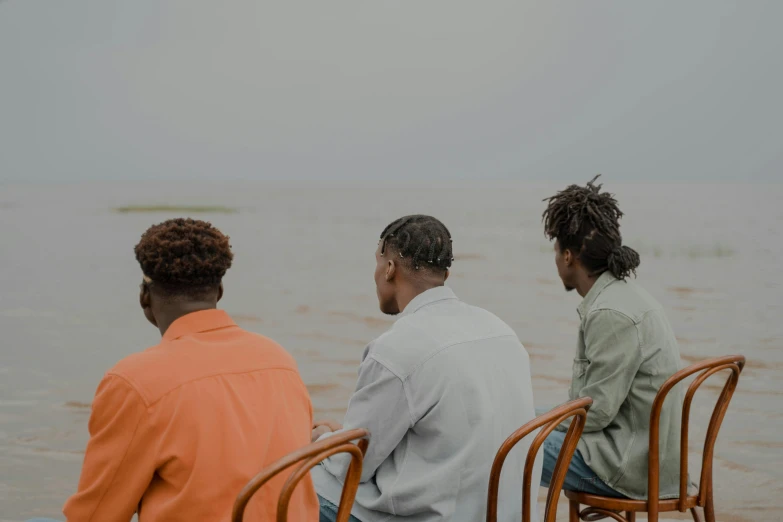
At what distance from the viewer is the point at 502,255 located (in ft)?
77.0

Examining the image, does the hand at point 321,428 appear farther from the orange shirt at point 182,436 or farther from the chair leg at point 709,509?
the chair leg at point 709,509

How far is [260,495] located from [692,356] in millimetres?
8054

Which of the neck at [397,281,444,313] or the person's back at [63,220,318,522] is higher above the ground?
the neck at [397,281,444,313]

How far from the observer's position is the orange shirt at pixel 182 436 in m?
1.80

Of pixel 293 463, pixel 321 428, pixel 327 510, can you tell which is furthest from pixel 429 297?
pixel 293 463

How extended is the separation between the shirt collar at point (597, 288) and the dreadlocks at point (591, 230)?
2cm

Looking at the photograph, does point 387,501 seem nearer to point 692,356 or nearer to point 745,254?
point 692,356

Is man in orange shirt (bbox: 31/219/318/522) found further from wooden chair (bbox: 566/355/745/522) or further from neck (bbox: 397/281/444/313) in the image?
wooden chair (bbox: 566/355/745/522)

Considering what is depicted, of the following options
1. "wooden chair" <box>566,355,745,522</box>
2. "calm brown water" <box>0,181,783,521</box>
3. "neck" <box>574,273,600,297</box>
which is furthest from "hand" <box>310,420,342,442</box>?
"calm brown water" <box>0,181,783,521</box>

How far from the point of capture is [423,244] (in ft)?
8.59

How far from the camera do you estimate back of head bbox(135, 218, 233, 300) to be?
2.08 meters

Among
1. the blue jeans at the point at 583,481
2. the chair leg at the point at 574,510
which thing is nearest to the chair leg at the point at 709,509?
the blue jeans at the point at 583,481

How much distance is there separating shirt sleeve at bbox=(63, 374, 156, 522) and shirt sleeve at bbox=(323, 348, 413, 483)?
0.58 meters

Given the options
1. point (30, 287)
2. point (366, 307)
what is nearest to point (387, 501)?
point (366, 307)
